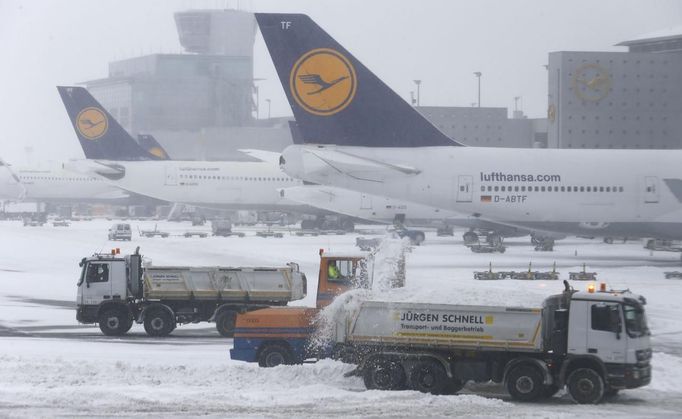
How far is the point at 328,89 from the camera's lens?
1670 inches

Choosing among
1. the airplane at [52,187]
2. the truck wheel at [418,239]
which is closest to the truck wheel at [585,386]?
the truck wheel at [418,239]

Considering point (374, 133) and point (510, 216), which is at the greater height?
point (374, 133)

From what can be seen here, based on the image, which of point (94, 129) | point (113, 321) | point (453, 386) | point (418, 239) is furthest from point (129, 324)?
point (94, 129)

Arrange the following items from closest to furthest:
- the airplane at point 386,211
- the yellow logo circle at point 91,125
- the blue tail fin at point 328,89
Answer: the blue tail fin at point 328,89, the airplane at point 386,211, the yellow logo circle at point 91,125

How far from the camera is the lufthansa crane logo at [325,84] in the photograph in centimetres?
4225

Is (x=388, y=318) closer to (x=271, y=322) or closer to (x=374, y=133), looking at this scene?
(x=271, y=322)

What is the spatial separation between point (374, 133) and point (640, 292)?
13.0 meters

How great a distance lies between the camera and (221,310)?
1120 inches

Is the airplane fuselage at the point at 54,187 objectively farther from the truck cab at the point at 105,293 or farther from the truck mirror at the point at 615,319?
the truck mirror at the point at 615,319

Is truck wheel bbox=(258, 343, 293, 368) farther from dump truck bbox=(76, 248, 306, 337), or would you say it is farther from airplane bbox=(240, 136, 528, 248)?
airplane bbox=(240, 136, 528, 248)

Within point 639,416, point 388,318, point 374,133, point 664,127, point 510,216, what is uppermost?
point 664,127

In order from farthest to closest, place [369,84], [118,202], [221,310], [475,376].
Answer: [118,202] < [369,84] < [221,310] < [475,376]

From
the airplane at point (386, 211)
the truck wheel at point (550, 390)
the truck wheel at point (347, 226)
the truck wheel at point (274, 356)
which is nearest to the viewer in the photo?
the truck wheel at point (550, 390)

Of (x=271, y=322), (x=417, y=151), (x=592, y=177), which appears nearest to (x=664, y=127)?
(x=592, y=177)
